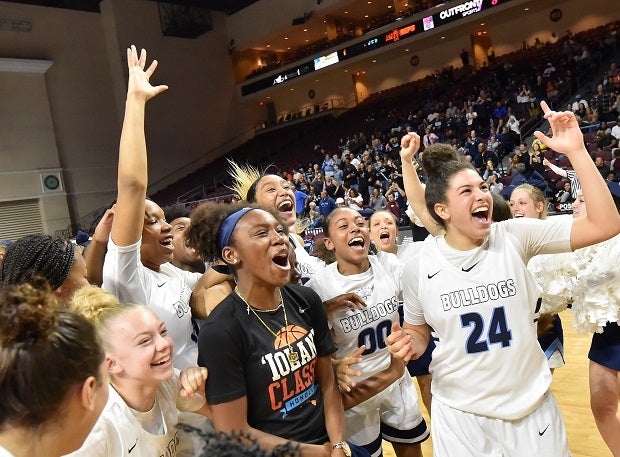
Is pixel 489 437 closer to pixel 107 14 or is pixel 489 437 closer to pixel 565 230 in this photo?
pixel 565 230

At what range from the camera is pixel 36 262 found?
1.89 m

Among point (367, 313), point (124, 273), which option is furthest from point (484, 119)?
point (124, 273)

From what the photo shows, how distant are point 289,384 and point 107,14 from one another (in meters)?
21.8

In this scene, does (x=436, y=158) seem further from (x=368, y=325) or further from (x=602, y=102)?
(x=602, y=102)

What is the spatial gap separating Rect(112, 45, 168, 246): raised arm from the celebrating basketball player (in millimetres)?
310

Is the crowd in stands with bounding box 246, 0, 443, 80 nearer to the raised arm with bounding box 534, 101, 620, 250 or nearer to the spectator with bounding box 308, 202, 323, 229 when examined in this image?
the spectator with bounding box 308, 202, 323, 229

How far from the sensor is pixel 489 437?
1989 millimetres

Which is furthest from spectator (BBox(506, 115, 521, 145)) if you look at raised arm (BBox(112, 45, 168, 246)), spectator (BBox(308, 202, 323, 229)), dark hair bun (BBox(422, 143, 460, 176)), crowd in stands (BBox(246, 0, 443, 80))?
raised arm (BBox(112, 45, 168, 246))

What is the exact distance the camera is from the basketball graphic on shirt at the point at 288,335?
1867mm

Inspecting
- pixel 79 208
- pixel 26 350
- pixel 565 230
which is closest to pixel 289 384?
pixel 26 350

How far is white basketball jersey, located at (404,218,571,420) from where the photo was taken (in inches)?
77.3

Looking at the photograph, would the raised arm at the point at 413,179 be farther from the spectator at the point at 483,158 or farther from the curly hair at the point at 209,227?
the spectator at the point at 483,158

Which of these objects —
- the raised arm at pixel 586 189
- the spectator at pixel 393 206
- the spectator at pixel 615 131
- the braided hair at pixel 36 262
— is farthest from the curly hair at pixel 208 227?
the spectator at pixel 615 131

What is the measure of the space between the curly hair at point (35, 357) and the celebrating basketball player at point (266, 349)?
23.6 inches
